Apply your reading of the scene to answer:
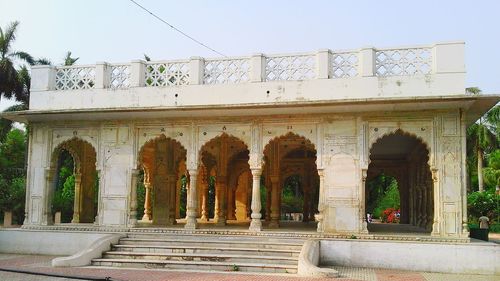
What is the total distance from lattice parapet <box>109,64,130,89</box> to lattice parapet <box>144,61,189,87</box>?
613 mm

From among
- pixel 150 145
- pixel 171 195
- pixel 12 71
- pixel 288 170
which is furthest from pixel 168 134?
pixel 12 71

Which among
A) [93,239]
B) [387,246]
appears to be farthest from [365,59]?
[93,239]

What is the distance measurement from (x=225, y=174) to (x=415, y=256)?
8543 millimetres

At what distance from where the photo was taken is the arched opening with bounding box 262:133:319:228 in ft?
60.6

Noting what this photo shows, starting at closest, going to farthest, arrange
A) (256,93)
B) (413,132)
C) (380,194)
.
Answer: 1. (413,132)
2. (256,93)
3. (380,194)

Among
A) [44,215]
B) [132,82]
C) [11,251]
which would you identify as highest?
[132,82]

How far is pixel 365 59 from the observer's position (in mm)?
13875

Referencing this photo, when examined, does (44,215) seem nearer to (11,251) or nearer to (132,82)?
(11,251)

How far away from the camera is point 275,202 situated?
1836cm

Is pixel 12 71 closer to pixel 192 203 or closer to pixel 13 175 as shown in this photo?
pixel 13 175

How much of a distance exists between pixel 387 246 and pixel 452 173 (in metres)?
2.49

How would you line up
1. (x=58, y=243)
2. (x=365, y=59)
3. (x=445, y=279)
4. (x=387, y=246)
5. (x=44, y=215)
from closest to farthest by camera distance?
(x=445, y=279) < (x=387, y=246) < (x=365, y=59) < (x=58, y=243) < (x=44, y=215)

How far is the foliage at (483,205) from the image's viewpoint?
28.4 metres

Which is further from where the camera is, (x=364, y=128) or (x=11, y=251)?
(x=11, y=251)
